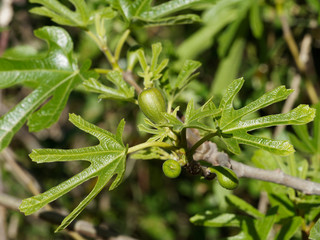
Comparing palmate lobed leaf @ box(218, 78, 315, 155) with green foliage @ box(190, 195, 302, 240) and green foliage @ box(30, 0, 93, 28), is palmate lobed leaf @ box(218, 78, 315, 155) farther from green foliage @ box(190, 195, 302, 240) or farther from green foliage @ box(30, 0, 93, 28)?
green foliage @ box(30, 0, 93, 28)

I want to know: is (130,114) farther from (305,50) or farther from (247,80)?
(305,50)

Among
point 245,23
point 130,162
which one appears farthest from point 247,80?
point 130,162

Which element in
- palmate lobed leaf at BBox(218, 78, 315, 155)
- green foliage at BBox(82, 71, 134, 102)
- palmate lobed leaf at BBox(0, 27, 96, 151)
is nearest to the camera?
palmate lobed leaf at BBox(218, 78, 315, 155)

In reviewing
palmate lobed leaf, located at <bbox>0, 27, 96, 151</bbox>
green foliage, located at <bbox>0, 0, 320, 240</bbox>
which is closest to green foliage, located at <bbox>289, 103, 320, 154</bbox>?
green foliage, located at <bbox>0, 0, 320, 240</bbox>

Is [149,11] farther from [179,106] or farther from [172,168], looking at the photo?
[172,168]

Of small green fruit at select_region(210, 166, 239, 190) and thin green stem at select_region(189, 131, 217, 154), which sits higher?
thin green stem at select_region(189, 131, 217, 154)

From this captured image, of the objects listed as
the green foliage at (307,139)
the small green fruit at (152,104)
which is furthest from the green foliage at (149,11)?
the green foliage at (307,139)

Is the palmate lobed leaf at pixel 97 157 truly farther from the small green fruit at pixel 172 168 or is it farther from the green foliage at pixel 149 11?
the green foliage at pixel 149 11
